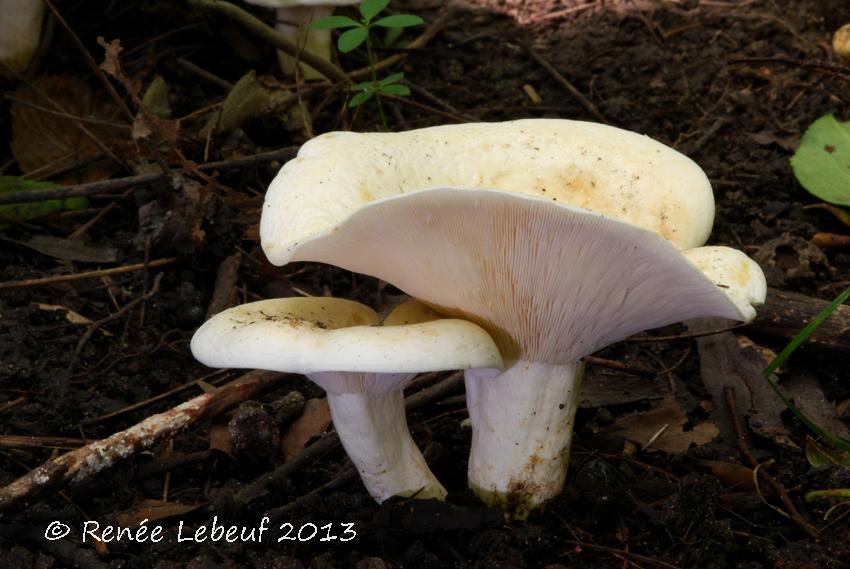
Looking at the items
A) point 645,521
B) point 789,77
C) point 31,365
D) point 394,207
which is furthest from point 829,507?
point 789,77

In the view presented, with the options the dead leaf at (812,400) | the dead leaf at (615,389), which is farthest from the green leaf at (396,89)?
the dead leaf at (812,400)

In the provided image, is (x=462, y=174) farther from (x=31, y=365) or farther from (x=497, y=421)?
(x=31, y=365)

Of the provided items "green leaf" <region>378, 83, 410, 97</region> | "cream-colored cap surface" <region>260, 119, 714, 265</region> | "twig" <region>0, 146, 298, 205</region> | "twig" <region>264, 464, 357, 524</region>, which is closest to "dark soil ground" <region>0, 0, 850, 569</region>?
"twig" <region>264, 464, 357, 524</region>

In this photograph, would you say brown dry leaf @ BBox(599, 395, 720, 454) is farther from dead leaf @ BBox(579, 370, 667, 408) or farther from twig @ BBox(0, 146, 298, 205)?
twig @ BBox(0, 146, 298, 205)

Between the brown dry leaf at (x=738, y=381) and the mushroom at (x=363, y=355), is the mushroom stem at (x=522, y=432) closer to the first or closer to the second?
the mushroom at (x=363, y=355)

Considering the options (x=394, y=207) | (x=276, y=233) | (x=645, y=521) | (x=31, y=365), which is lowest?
(x=645, y=521)

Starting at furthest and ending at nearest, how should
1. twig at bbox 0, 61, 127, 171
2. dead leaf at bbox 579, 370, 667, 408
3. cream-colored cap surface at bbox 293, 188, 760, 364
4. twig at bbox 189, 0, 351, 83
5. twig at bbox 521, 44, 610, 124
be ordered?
twig at bbox 521, 44, 610, 124
twig at bbox 189, 0, 351, 83
twig at bbox 0, 61, 127, 171
dead leaf at bbox 579, 370, 667, 408
cream-colored cap surface at bbox 293, 188, 760, 364
